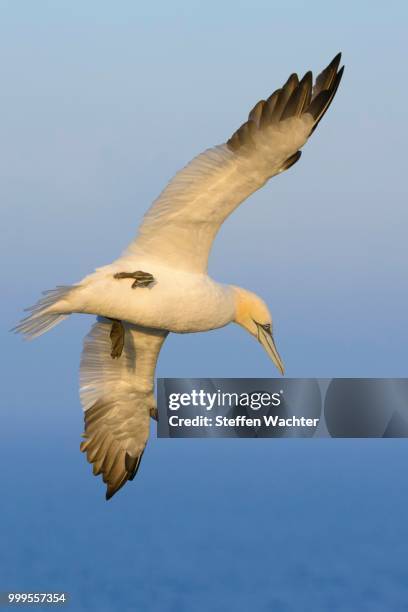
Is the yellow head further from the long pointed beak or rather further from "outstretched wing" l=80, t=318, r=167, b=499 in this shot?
"outstretched wing" l=80, t=318, r=167, b=499

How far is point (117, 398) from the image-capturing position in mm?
17094

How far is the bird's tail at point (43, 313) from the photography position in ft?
48.8

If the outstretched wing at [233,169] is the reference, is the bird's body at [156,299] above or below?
below

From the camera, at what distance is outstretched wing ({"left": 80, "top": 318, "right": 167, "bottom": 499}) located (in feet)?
55.0

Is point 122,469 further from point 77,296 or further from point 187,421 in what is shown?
point 77,296

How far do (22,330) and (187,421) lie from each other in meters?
4.77

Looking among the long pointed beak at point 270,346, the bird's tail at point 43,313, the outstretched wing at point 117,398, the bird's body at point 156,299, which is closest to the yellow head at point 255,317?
the long pointed beak at point 270,346

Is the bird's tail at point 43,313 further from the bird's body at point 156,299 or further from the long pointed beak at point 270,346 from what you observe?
the long pointed beak at point 270,346

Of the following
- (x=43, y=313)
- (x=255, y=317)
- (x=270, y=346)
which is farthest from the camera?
(x=270, y=346)

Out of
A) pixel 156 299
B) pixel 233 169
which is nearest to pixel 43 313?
Result: pixel 156 299

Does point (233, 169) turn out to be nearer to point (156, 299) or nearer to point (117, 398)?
point (156, 299)

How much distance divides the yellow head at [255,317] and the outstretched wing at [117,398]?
919 millimetres

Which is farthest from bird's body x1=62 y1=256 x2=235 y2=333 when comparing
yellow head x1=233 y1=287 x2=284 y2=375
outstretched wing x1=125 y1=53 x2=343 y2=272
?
yellow head x1=233 y1=287 x2=284 y2=375

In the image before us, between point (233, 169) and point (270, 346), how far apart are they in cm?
251
